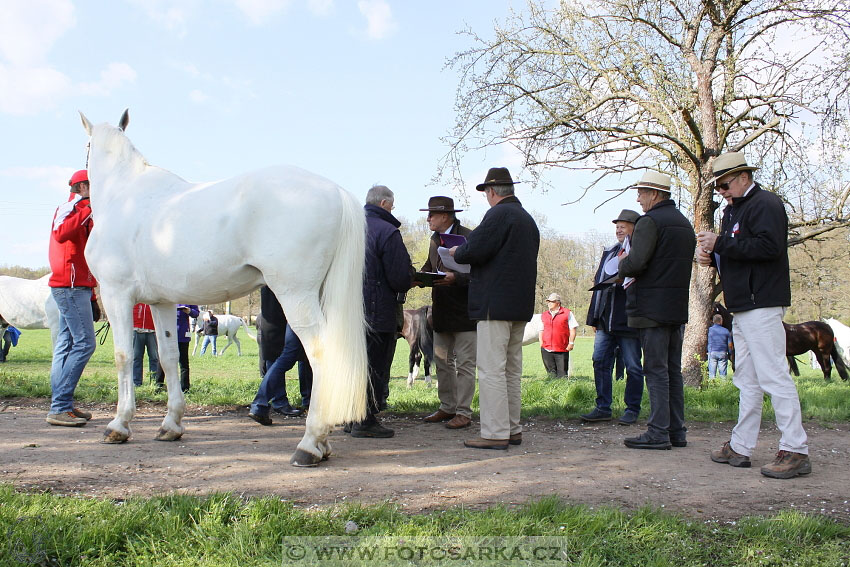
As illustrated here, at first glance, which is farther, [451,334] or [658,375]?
[451,334]

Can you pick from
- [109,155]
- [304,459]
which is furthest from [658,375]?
[109,155]

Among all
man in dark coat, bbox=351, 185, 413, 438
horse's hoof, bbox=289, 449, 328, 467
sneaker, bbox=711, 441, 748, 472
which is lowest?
sneaker, bbox=711, 441, 748, 472

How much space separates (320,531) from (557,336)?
11695mm

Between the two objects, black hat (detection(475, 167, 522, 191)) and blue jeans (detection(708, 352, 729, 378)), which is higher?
black hat (detection(475, 167, 522, 191))

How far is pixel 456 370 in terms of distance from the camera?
6863 millimetres

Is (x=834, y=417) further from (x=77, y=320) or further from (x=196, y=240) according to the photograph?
(x=77, y=320)

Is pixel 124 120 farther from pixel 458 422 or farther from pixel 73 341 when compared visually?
pixel 458 422

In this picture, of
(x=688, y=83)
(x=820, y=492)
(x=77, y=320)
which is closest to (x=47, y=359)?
(x=77, y=320)

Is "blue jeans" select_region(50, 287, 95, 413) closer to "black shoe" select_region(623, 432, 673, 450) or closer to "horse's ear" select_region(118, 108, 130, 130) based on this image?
"horse's ear" select_region(118, 108, 130, 130)

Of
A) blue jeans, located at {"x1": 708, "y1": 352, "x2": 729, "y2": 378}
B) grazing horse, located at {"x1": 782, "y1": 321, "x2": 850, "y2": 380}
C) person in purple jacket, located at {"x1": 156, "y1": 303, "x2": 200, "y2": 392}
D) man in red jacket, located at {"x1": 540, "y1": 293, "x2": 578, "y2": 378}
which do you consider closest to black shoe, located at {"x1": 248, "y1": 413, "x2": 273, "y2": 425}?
person in purple jacket, located at {"x1": 156, "y1": 303, "x2": 200, "y2": 392}

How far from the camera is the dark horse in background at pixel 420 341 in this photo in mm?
14055

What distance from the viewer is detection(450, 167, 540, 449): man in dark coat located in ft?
17.2

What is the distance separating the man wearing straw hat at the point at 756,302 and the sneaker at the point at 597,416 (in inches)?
74.4

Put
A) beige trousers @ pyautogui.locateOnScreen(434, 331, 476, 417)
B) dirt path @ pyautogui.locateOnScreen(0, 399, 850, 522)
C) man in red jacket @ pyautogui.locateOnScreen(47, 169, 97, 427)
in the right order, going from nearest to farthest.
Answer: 1. dirt path @ pyautogui.locateOnScreen(0, 399, 850, 522)
2. man in red jacket @ pyautogui.locateOnScreen(47, 169, 97, 427)
3. beige trousers @ pyautogui.locateOnScreen(434, 331, 476, 417)
